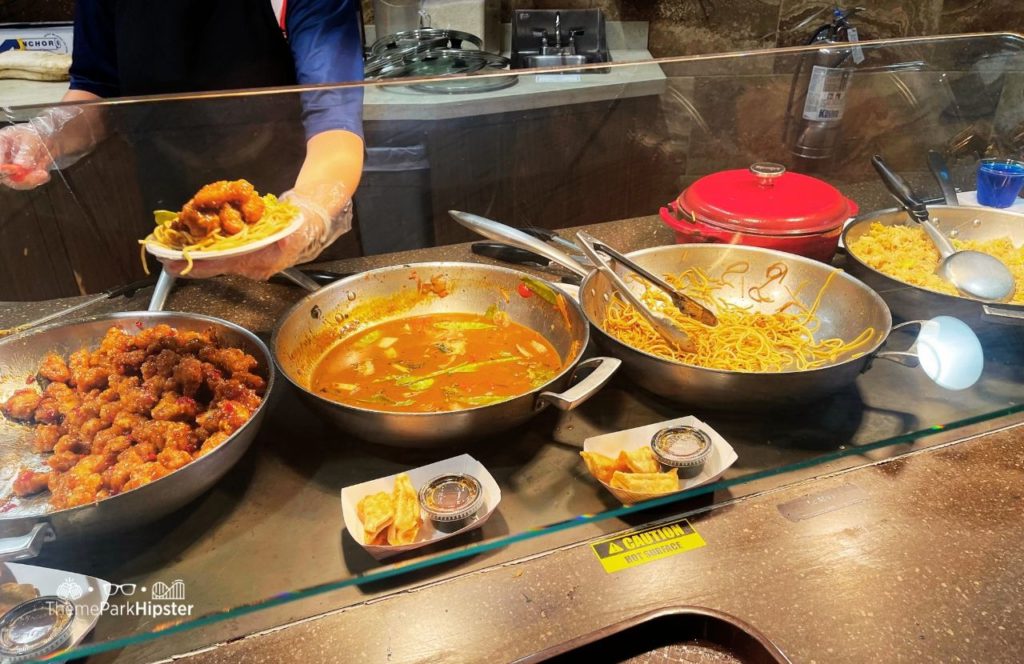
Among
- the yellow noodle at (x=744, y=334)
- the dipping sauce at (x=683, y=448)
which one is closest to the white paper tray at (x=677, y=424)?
the dipping sauce at (x=683, y=448)

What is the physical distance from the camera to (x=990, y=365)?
4.50ft

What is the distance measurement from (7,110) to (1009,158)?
10.4 feet

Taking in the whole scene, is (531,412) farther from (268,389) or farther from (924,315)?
(924,315)

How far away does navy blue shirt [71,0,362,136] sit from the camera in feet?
7.48

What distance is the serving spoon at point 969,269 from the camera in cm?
162

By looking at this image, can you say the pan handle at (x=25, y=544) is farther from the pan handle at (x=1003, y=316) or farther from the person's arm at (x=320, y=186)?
the pan handle at (x=1003, y=316)

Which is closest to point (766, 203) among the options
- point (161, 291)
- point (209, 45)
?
point (161, 291)

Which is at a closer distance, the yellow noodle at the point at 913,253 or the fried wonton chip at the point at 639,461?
the fried wonton chip at the point at 639,461

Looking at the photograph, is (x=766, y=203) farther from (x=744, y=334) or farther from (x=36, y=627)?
(x=36, y=627)

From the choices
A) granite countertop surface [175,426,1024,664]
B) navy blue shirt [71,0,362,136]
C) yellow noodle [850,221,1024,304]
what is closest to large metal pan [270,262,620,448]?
granite countertop surface [175,426,1024,664]

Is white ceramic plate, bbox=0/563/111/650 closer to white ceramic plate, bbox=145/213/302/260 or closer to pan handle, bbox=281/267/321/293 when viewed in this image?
white ceramic plate, bbox=145/213/302/260

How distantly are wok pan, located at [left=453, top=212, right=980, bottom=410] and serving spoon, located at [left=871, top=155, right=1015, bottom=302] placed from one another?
0.36 meters

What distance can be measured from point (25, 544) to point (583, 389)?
2.84 feet

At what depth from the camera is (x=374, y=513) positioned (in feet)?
3.30
